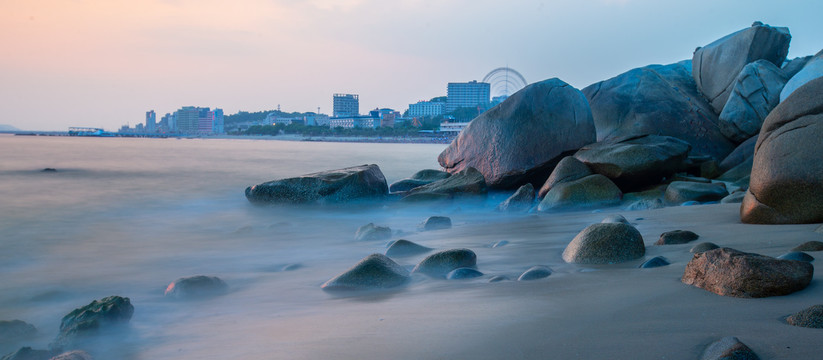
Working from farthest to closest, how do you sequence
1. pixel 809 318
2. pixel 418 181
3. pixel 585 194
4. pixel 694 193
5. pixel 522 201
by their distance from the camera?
pixel 418 181
pixel 522 201
pixel 585 194
pixel 694 193
pixel 809 318

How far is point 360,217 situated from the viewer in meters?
8.52

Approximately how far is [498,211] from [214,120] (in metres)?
154

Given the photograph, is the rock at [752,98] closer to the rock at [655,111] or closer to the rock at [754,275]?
the rock at [655,111]

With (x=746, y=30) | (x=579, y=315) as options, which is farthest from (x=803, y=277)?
(x=746, y=30)

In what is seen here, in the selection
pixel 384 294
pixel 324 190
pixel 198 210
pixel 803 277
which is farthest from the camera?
pixel 198 210

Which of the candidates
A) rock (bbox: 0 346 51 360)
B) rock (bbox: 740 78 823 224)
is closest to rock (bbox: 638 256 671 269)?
rock (bbox: 740 78 823 224)

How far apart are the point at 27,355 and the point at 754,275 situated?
3165mm

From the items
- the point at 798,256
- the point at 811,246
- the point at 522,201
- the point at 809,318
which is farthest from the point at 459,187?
the point at 809,318

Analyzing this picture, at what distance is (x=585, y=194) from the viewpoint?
7340mm

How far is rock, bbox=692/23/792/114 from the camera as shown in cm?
1110

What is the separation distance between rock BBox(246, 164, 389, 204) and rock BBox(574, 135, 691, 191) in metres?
3.46

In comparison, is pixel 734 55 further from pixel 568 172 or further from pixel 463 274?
pixel 463 274

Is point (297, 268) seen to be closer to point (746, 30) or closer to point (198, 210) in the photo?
point (198, 210)

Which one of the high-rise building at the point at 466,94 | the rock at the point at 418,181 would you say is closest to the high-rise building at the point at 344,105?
the high-rise building at the point at 466,94
